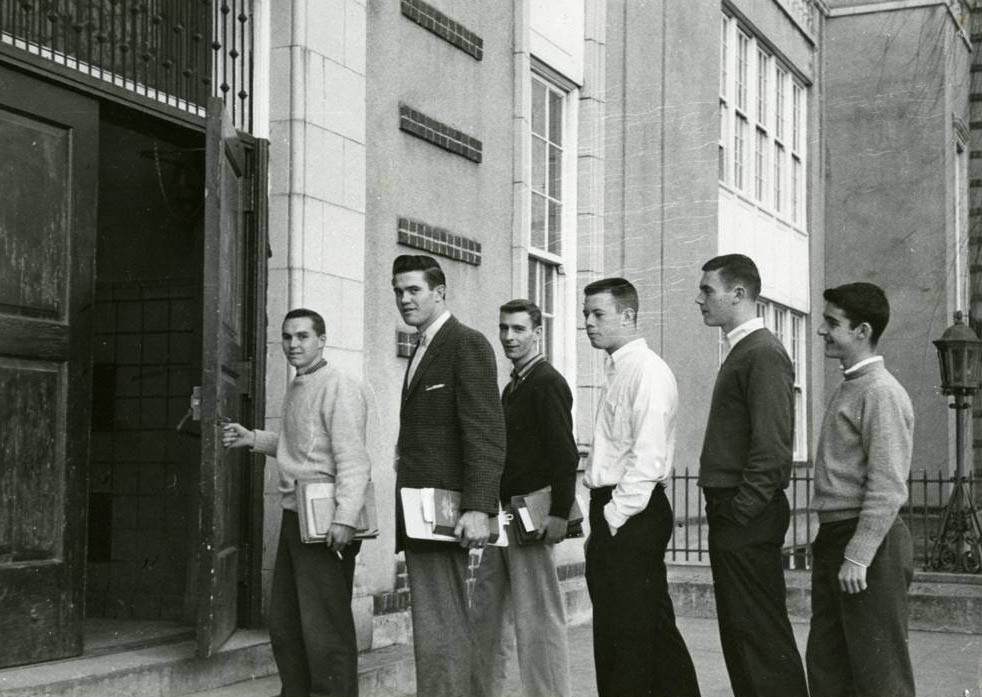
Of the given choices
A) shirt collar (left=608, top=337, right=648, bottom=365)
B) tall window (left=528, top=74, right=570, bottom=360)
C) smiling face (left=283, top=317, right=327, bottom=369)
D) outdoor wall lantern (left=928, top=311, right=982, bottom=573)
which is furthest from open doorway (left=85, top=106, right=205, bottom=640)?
outdoor wall lantern (left=928, top=311, right=982, bottom=573)

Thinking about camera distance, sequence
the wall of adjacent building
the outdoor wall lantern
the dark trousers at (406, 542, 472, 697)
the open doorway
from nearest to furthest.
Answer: the dark trousers at (406, 542, 472, 697), the open doorway, the outdoor wall lantern, the wall of adjacent building

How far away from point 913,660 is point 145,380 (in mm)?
5516

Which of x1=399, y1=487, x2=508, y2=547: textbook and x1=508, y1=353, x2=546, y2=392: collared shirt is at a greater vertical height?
x1=508, y1=353, x2=546, y2=392: collared shirt

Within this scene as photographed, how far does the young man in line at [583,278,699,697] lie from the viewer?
19.9 feet

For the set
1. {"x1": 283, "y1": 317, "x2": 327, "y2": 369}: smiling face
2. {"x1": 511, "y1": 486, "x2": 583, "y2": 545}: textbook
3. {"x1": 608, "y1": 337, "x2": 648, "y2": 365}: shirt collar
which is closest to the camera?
{"x1": 608, "y1": 337, "x2": 648, "y2": 365}: shirt collar

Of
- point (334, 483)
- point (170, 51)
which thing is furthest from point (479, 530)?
point (170, 51)

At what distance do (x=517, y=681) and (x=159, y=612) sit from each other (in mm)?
2247

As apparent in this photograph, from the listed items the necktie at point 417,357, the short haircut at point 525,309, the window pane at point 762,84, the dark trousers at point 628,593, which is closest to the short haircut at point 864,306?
the dark trousers at point 628,593

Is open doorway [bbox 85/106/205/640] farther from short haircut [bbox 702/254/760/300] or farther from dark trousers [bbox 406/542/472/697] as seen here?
short haircut [bbox 702/254/760/300]

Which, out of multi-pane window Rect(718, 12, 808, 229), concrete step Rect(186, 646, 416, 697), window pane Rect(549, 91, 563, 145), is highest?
multi-pane window Rect(718, 12, 808, 229)

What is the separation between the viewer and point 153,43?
7047 mm

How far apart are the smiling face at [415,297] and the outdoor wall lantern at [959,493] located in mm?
7640

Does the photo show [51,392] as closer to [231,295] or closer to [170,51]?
[231,295]

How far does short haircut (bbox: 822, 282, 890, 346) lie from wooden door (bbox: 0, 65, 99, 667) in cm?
350
